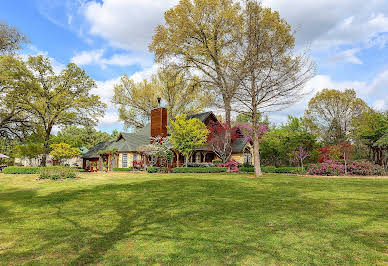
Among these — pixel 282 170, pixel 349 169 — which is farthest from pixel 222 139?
pixel 349 169

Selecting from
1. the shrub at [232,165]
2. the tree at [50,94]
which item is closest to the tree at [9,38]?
the tree at [50,94]

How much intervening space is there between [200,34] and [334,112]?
25364 millimetres

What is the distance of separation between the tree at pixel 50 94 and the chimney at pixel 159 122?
781 centimetres

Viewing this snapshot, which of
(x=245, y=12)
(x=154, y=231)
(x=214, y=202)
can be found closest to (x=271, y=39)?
(x=245, y=12)

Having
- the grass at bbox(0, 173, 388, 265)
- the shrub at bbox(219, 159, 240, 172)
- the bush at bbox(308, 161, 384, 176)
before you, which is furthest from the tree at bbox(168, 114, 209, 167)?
the grass at bbox(0, 173, 388, 265)

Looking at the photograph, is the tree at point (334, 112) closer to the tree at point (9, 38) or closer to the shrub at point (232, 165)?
the shrub at point (232, 165)

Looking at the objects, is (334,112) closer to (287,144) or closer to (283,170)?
(287,144)

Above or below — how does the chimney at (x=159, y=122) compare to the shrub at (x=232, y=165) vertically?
above

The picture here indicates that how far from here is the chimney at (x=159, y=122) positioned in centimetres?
2958

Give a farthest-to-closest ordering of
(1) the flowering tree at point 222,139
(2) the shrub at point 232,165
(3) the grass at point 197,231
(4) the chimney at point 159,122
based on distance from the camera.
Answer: (4) the chimney at point 159,122, (1) the flowering tree at point 222,139, (2) the shrub at point 232,165, (3) the grass at point 197,231

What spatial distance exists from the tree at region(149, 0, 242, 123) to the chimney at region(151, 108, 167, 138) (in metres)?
6.35

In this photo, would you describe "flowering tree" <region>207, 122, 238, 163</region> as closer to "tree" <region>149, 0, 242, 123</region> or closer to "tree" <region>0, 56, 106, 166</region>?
"tree" <region>149, 0, 242, 123</region>

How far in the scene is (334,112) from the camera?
37125mm

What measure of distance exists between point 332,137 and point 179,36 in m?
28.4
